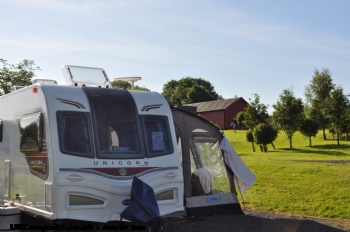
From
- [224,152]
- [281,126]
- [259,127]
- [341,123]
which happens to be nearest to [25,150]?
[224,152]

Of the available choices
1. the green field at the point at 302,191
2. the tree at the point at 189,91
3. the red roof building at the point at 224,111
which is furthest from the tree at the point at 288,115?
the tree at the point at 189,91

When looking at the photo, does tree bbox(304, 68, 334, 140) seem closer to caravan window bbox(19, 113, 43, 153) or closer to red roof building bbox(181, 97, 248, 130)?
red roof building bbox(181, 97, 248, 130)

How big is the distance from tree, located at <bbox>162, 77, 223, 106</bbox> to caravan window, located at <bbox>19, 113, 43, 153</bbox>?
3099 inches

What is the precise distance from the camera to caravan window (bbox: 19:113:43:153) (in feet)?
27.3

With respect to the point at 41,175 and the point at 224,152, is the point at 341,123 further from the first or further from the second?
the point at 41,175

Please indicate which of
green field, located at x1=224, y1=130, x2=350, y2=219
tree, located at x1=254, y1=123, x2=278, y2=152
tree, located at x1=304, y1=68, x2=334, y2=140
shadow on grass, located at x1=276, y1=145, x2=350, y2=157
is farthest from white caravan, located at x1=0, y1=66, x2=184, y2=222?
tree, located at x1=304, y1=68, x2=334, y2=140

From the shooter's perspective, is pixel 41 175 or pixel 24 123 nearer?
pixel 41 175

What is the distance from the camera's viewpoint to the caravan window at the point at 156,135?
880cm

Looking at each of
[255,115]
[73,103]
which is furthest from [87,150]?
[255,115]

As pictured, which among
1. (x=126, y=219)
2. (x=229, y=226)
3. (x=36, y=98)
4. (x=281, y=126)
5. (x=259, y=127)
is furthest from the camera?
(x=281, y=126)

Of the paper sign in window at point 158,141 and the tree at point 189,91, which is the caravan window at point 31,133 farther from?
the tree at point 189,91

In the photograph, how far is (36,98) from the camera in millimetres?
8633

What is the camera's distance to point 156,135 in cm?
896

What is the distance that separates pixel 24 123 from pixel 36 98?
69 cm
